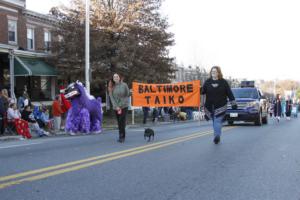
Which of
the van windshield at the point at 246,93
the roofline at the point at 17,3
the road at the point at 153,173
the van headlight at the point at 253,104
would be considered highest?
the roofline at the point at 17,3

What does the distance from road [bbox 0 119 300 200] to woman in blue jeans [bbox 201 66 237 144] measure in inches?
29.3

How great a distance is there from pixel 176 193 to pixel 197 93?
39.2 ft

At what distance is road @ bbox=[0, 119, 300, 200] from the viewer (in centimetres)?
554

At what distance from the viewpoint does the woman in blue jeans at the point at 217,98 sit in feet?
35.0

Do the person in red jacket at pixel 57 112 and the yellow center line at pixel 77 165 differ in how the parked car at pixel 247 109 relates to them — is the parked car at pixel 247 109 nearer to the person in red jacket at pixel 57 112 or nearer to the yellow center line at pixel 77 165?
the person in red jacket at pixel 57 112

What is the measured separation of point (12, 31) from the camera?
31.7m

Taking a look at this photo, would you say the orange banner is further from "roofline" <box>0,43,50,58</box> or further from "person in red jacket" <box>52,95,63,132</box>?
"roofline" <box>0,43,50,58</box>

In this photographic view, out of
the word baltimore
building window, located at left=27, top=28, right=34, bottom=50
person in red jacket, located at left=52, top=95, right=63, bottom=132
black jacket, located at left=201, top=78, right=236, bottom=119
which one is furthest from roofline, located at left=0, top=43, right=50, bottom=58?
black jacket, located at left=201, top=78, right=236, bottom=119

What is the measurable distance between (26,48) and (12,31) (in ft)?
6.25

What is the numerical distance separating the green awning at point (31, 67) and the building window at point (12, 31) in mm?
2992

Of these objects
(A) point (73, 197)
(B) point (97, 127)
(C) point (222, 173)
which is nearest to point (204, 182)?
(C) point (222, 173)

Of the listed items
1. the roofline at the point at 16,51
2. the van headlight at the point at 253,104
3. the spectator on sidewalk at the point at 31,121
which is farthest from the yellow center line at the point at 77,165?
the roofline at the point at 16,51

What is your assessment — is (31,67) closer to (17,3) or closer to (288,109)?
(17,3)

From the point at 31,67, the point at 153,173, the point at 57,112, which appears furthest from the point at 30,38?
the point at 153,173
